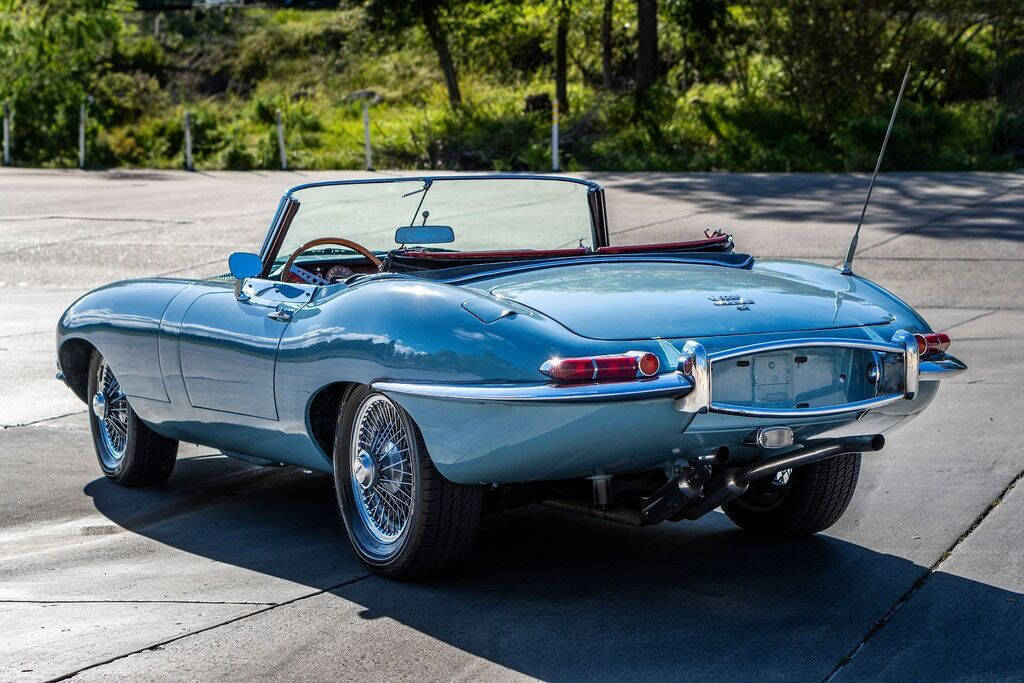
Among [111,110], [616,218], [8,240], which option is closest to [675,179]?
[616,218]

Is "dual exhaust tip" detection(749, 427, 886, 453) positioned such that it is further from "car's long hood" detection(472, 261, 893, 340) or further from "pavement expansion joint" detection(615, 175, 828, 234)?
"pavement expansion joint" detection(615, 175, 828, 234)

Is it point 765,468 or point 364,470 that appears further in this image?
point 364,470

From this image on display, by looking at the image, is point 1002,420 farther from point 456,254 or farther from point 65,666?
point 65,666

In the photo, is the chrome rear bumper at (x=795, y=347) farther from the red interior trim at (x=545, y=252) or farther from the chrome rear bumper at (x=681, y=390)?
the red interior trim at (x=545, y=252)

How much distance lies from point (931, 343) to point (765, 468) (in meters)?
0.89

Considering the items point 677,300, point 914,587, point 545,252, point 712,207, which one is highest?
point 545,252

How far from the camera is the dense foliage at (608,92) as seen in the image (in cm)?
2230

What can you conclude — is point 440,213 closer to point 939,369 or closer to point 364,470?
point 364,470

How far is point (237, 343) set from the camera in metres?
5.10

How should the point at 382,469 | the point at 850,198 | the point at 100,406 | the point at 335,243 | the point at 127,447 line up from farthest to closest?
the point at 850,198 < the point at 100,406 < the point at 127,447 < the point at 335,243 < the point at 382,469


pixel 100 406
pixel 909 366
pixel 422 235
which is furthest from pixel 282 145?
pixel 909 366

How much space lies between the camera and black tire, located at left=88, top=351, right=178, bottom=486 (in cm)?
600

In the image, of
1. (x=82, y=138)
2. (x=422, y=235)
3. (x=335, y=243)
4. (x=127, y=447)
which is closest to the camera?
(x=422, y=235)

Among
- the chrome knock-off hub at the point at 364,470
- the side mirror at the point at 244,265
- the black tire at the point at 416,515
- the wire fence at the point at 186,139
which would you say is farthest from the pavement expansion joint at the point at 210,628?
the wire fence at the point at 186,139
